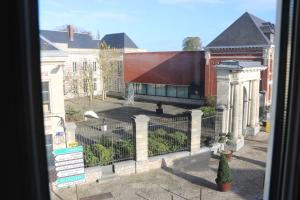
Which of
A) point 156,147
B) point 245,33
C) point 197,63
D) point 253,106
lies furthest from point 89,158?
point 197,63

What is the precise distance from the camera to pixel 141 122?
239 inches

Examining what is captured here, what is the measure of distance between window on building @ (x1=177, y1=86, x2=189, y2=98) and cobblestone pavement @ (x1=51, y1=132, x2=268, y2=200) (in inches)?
277

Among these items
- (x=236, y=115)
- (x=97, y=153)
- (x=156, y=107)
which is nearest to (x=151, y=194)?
(x=97, y=153)

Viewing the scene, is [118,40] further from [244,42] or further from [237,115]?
[237,115]

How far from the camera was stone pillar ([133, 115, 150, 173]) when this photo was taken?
603 centimetres

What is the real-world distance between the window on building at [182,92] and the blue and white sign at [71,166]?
29.2ft

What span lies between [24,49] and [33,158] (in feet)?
0.84

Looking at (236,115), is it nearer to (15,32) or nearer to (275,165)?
(275,165)

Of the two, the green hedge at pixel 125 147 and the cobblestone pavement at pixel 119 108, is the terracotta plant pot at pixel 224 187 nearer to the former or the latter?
the green hedge at pixel 125 147

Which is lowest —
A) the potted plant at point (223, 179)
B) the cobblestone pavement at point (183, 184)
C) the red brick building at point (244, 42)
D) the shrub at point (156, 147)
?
the cobblestone pavement at point (183, 184)

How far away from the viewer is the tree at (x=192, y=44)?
42.5 feet

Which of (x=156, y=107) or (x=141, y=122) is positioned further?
(x=156, y=107)

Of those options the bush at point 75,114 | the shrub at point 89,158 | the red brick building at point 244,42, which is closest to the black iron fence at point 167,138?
the shrub at point 89,158

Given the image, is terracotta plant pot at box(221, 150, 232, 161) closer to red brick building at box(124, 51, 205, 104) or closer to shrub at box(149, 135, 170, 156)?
shrub at box(149, 135, 170, 156)
